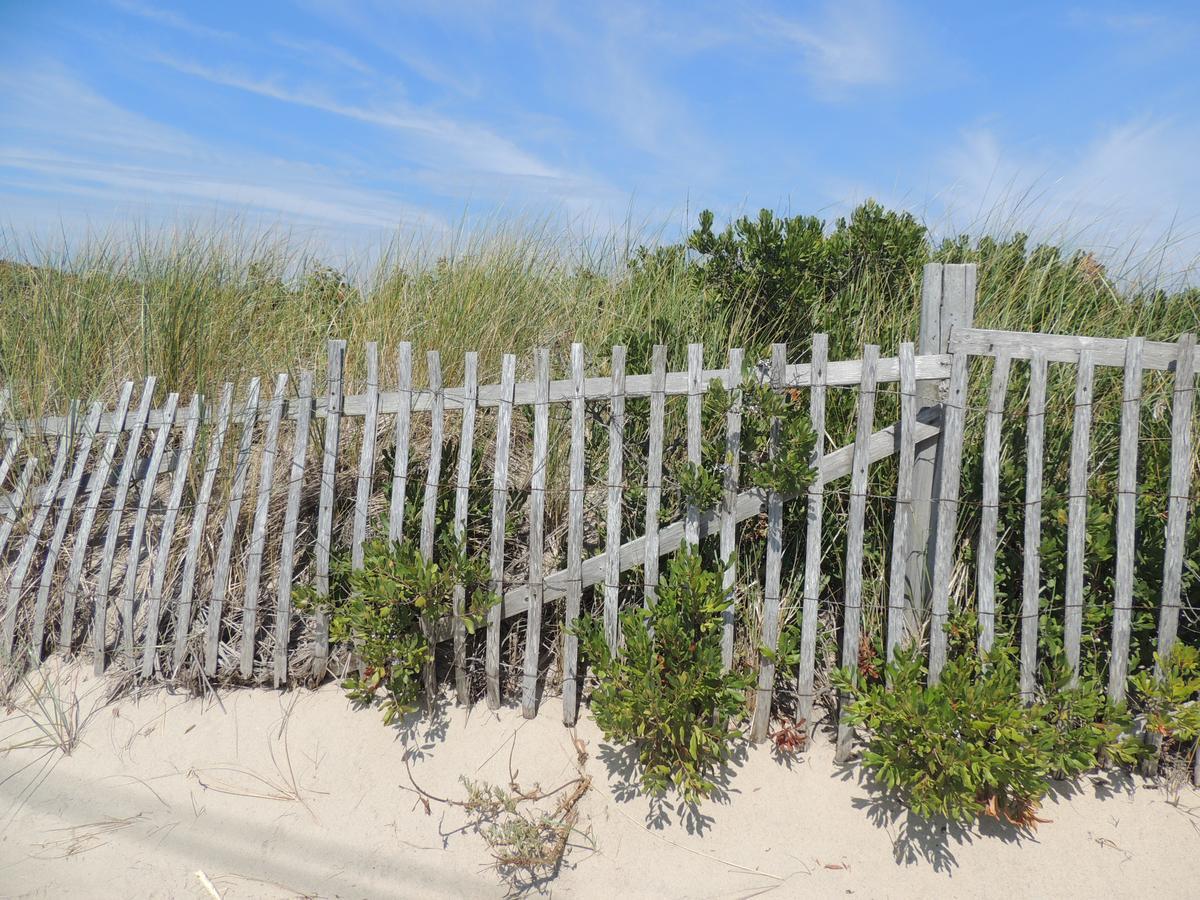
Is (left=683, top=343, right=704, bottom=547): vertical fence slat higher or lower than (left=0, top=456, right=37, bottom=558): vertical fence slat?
higher

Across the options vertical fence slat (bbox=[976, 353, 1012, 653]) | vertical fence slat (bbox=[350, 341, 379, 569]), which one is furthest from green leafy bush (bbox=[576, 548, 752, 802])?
vertical fence slat (bbox=[350, 341, 379, 569])

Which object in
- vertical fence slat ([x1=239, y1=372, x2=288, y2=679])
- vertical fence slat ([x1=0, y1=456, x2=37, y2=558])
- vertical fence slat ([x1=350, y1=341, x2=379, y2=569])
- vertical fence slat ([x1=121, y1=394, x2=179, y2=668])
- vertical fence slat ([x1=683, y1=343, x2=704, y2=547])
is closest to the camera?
vertical fence slat ([x1=683, y1=343, x2=704, y2=547])

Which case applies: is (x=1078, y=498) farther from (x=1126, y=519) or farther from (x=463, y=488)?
(x=463, y=488)

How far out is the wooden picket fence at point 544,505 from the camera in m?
3.06

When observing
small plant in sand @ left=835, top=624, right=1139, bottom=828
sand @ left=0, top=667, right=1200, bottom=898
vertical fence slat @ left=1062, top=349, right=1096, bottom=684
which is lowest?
sand @ left=0, top=667, right=1200, bottom=898

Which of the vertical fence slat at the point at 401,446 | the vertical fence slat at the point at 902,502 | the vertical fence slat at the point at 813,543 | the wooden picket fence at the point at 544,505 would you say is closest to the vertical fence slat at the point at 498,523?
the wooden picket fence at the point at 544,505

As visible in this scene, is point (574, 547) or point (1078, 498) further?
point (574, 547)

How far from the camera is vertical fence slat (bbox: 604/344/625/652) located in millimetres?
3279

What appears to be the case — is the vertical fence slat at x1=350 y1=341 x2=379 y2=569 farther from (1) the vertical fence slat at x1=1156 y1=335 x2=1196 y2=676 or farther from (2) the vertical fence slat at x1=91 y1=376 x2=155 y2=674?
(1) the vertical fence slat at x1=1156 y1=335 x2=1196 y2=676

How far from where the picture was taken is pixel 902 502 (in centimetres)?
318

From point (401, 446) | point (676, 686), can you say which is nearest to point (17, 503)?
point (401, 446)

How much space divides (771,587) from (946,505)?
77 cm

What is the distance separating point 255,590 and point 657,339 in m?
2.48

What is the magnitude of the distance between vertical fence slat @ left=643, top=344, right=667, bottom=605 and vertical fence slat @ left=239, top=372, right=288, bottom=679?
1.88 metres
